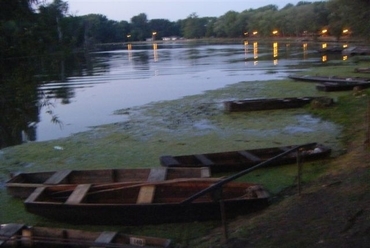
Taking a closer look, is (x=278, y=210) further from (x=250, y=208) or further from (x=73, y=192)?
(x=73, y=192)

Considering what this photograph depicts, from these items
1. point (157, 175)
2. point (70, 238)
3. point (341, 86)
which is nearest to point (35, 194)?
point (157, 175)

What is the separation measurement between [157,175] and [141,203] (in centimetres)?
167

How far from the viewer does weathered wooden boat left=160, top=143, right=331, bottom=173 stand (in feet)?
43.7

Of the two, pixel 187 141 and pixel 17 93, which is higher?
pixel 17 93

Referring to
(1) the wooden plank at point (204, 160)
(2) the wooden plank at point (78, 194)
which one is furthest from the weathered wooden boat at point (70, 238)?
(1) the wooden plank at point (204, 160)

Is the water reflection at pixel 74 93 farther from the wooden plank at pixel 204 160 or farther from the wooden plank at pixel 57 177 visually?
the wooden plank at pixel 204 160

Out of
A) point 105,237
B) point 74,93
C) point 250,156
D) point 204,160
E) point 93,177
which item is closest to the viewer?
point 105,237

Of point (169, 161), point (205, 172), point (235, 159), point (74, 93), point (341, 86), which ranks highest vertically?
point (205, 172)

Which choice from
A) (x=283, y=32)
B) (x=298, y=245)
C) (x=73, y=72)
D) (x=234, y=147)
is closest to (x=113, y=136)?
(x=234, y=147)

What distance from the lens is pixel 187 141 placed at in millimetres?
17938

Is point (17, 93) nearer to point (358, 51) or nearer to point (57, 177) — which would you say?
point (57, 177)

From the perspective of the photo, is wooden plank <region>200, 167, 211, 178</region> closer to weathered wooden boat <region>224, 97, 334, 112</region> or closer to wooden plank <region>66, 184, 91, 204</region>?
wooden plank <region>66, 184, 91, 204</region>

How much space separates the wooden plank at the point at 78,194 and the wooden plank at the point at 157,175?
48.0 inches

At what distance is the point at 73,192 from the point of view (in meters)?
11.2
